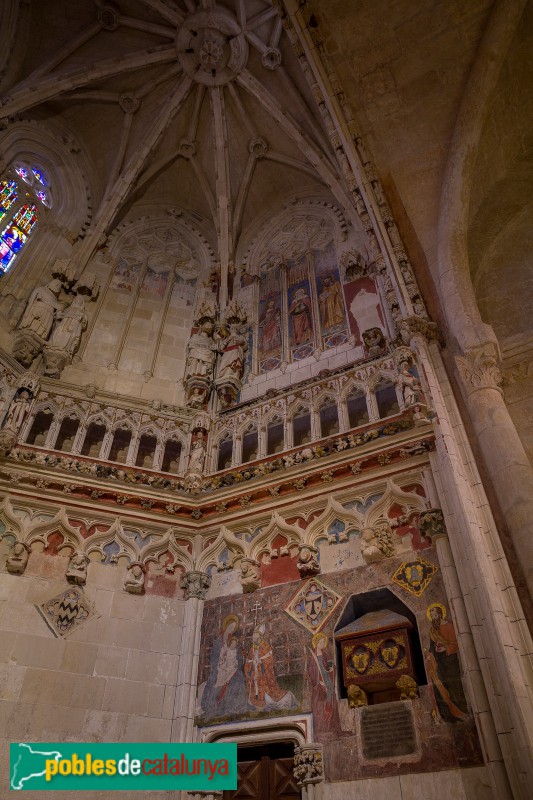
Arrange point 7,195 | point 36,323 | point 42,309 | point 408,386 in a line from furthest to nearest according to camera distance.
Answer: point 7,195 → point 42,309 → point 36,323 → point 408,386

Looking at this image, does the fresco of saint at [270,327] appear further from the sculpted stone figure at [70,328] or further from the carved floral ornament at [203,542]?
the carved floral ornament at [203,542]

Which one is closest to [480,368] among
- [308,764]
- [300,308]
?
[300,308]

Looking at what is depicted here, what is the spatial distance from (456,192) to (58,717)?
989 centimetres

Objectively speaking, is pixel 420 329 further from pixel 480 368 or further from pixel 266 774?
pixel 266 774

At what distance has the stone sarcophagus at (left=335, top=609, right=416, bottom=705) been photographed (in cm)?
639


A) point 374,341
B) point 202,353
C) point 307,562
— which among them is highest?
point 202,353

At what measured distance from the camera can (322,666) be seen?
6918 millimetres

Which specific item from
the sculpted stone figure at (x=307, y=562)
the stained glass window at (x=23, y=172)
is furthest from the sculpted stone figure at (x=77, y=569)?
the stained glass window at (x=23, y=172)

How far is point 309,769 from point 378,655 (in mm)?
1397

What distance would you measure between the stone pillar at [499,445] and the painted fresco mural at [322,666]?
3.60ft

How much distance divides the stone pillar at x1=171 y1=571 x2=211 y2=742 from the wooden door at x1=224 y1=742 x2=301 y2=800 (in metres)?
0.74

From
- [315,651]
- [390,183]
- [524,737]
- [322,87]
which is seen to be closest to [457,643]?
[524,737]

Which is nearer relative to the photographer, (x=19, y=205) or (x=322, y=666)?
(x=322, y=666)

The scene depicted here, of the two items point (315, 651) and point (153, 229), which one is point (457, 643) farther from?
point (153, 229)
